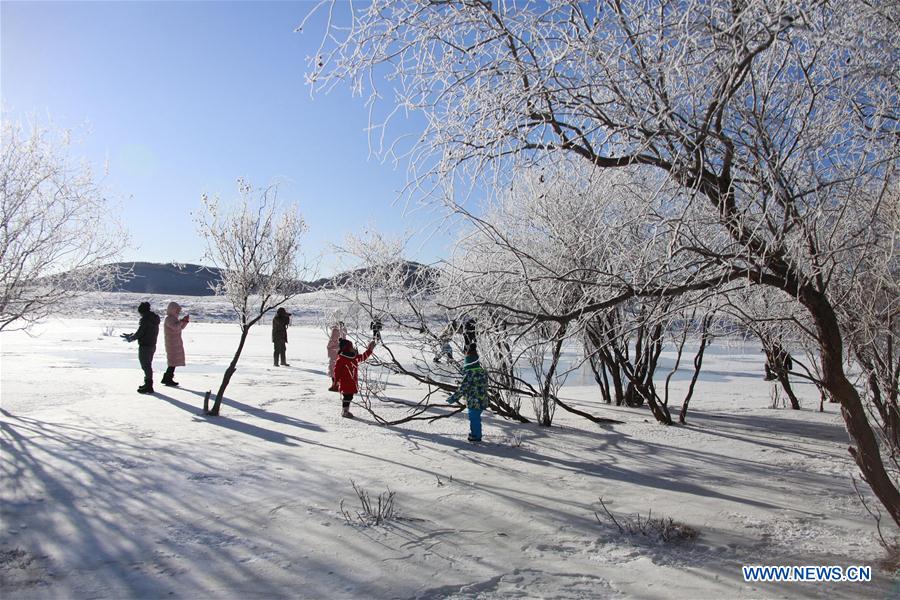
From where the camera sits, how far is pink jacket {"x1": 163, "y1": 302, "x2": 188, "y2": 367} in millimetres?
11633

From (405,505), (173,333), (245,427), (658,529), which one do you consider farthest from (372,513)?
(173,333)

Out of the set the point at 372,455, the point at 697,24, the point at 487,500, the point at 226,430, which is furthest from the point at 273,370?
the point at 697,24

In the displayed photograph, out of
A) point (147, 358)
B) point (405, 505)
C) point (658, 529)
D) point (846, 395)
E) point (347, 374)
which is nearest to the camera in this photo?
point (846, 395)

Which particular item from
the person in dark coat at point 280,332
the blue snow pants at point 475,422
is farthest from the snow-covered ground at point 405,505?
the person in dark coat at point 280,332

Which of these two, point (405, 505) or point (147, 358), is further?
point (147, 358)

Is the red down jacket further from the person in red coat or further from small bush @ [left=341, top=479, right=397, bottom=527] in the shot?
small bush @ [left=341, top=479, right=397, bottom=527]

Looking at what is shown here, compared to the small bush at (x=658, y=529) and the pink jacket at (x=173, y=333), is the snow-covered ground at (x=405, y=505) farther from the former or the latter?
the pink jacket at (x=173, y=333)

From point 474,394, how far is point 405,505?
2.68 metres

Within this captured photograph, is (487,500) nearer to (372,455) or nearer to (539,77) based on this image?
(372,455)

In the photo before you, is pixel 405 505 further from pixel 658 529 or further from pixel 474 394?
pixel 474 394

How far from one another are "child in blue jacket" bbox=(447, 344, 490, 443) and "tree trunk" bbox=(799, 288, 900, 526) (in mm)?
3968

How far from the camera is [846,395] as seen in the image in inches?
129

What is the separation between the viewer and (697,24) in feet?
8.34

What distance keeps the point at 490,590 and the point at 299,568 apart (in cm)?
108
